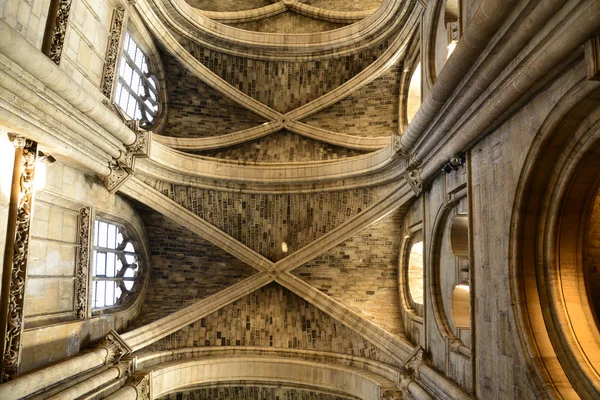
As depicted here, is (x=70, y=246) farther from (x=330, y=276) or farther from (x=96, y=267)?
(x=330, y=276)

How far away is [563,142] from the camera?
15.3ft

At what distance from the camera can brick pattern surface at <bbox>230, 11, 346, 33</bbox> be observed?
12000 millimetres

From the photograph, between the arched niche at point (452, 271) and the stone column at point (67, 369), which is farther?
the arched niche at point (452, 271)

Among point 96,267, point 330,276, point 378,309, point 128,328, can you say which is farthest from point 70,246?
point 378,309

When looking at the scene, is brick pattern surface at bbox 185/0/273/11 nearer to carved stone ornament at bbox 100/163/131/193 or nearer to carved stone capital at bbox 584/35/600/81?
carved stone ornament at bbox 100/163/131/193

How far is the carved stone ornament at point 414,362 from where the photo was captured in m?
8.23

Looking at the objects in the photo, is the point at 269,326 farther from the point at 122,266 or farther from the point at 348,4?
the point at 348,4

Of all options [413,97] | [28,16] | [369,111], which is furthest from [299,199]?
[28,16]

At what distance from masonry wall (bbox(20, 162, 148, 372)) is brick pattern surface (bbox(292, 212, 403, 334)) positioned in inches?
201

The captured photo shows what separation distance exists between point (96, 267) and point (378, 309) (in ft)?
21.0

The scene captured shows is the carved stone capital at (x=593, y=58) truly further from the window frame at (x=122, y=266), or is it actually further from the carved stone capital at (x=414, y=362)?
the window frame at (x=122, y=266)

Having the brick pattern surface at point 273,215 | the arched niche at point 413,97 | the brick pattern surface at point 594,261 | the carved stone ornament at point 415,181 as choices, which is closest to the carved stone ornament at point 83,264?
the brick pattern surface at point 273,215

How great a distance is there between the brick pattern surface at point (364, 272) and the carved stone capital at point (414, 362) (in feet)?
7.09

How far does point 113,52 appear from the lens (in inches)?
325
